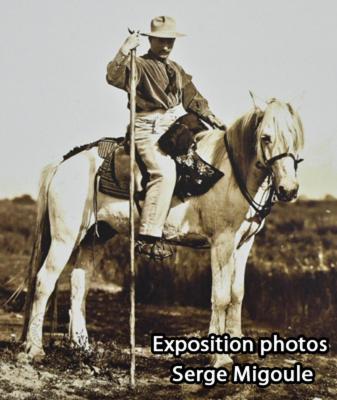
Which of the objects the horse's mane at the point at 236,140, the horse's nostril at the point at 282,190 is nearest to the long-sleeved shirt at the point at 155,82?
the horse's mane at the point at 236,140

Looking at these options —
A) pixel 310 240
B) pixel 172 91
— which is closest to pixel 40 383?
pixel 172 91

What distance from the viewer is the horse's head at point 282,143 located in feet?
20.1

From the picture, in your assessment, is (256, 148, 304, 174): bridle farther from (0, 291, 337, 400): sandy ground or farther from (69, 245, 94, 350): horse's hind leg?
(69, 245, 94, 350): horse's hind leg

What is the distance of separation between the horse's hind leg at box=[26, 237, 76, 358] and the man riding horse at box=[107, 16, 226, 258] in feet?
2.59

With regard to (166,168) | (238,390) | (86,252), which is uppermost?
(166,168)

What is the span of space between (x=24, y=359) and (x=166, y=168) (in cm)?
227

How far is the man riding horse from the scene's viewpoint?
6543 millimetres

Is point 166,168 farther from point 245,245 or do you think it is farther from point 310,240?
point 310,240

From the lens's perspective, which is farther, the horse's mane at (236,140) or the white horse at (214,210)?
the horse's mane at (236,140)

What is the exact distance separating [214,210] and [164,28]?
5.95 ft

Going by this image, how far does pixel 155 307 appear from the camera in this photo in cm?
1030

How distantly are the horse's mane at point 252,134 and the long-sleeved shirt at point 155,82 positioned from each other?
51cm

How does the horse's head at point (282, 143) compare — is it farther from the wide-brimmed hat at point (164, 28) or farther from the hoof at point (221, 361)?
the hoof at point (221, 361)

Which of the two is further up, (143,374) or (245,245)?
(245,245)
